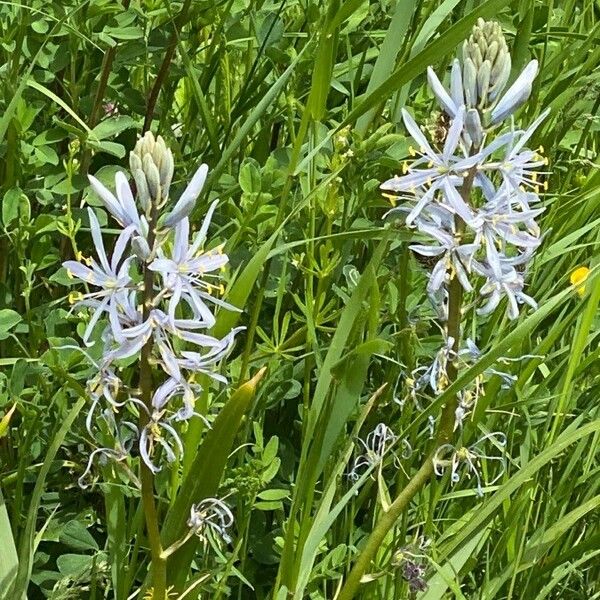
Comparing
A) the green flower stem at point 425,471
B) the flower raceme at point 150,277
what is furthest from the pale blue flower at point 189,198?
the green flower stem at point 425,471

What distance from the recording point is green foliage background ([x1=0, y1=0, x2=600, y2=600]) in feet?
5.45

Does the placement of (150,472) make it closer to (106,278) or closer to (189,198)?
(106,278)

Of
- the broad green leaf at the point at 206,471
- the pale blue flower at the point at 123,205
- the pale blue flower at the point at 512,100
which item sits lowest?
the broad green leaf at the point at 206,471

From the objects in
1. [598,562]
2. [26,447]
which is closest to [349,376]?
[26,447]

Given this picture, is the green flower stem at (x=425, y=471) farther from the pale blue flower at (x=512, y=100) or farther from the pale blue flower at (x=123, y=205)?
the pale blue flower at (x=123, y=205)

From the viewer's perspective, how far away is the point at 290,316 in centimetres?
218

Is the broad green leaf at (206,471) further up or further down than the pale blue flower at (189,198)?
further down

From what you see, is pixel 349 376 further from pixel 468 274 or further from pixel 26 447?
pixel 26 447

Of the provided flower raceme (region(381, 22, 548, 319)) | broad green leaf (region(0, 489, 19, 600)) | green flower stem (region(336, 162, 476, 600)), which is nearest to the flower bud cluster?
flower raceme (region(381, 22, 548, 319))

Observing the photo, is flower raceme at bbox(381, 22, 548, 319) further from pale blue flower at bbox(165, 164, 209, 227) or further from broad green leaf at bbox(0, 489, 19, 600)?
broad green leaf at bbox(0, 489, 19, 600)

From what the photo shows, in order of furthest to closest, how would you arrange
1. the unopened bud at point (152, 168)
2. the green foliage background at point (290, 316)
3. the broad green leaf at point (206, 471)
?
the green foliage background at point (290, 316), the broad green leaf at point (206, 471), the unopened bud at point (152, 168)

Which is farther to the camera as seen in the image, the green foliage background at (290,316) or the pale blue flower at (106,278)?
the green foliage background at (290,316)

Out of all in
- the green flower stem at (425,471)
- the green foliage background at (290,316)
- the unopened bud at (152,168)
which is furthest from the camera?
the green foliage background at (290,316)

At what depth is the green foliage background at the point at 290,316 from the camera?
166 cm
